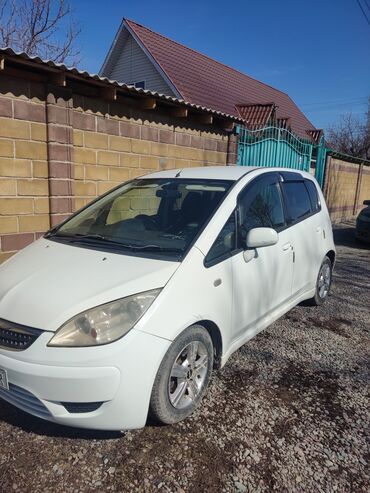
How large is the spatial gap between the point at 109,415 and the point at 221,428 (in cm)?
81

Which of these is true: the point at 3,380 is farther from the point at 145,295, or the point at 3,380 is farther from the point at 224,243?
the point at 224,243

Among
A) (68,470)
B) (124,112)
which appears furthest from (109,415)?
(124,112)

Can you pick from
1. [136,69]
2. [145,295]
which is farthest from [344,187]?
[145,295]

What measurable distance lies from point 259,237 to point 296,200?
4.71ft

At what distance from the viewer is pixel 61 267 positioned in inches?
101

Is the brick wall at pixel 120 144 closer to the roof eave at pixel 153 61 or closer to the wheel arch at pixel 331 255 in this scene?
the wheel arch at pixel 331 255

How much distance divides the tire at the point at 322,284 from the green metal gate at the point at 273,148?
4.19 meters

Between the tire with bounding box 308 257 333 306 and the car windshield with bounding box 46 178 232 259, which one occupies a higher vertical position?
the car windshield with bounding box 46 178 232 259

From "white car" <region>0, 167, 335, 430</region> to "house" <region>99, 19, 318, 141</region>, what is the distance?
11835 millimetres

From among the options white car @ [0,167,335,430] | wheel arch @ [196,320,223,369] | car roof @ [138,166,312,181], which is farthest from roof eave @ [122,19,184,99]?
wheel arch @ [196,320,223,369]

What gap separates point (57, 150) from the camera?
4.94 metres

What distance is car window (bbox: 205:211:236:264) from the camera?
8.75 feet

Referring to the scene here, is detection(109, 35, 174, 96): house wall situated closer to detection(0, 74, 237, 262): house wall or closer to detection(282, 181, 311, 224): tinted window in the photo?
detection(0, 74, 237, 262): house wall

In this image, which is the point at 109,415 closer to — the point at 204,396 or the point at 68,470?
the point at 68,470
